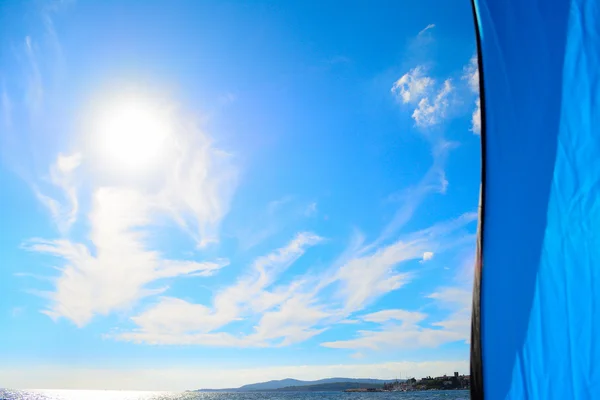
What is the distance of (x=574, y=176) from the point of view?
2.54 metres

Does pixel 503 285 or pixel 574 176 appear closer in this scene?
pixel 574 176

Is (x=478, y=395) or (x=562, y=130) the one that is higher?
(x=562, y=130)

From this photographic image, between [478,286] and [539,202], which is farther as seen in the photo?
[478,286]

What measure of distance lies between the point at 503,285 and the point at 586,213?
0.67 m

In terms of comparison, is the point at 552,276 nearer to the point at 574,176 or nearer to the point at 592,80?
the point at 574,176

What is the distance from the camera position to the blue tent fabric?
2.46 metres

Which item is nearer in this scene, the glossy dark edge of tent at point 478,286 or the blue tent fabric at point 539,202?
the blue tent fabric at point 539,202

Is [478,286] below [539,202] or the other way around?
below

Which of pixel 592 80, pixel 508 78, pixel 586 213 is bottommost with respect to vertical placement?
pixel 586 213

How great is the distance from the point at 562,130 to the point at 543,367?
1517 millimetres

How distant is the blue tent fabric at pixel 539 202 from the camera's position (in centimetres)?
246

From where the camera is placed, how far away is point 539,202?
2.64 m

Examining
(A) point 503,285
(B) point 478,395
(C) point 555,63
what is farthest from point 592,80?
(B) point 478,395

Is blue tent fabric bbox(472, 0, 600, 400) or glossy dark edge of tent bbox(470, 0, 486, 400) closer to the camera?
blue tent fabric bbox(472, 0, 600, 400)
